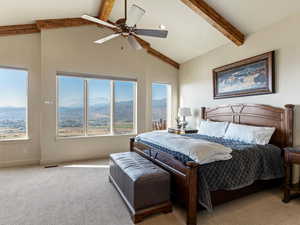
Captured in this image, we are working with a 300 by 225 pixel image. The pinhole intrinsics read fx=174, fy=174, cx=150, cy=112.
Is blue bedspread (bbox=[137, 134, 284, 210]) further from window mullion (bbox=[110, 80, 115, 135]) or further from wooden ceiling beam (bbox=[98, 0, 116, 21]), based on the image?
wooden ceiling beam (bbox=[98, 0, 116, 21])

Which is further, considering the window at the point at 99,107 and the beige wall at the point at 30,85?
the window at the point at 99,107

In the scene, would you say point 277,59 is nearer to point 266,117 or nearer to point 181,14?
point 266,117

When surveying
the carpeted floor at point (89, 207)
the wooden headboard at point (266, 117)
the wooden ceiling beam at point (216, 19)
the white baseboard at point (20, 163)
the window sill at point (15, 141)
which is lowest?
the carpeted floor at point (89, 207)

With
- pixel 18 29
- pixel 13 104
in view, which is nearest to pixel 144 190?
pixel 13 104

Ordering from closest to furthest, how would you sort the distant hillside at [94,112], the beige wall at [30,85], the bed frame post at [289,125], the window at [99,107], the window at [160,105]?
the bed frame post at [289,125] < the beige wall at [30,85] < the distant hillside at [94,112] < the window at [99,107] < the window at [160,105]

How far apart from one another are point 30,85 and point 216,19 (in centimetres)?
452

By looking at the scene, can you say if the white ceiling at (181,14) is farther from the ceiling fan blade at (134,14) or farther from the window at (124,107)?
the window at (124,107)

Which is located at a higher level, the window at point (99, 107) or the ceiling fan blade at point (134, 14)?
the ceiling fan blade at point (134, 14)

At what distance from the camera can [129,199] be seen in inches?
85.4

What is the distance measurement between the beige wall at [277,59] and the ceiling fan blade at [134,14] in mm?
2575

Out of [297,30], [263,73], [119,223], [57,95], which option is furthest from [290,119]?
[57,95]

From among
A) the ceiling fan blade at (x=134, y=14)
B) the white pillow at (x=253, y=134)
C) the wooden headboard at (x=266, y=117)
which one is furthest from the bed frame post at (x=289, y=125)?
the ceiling fan blade at (x=134, y=14)

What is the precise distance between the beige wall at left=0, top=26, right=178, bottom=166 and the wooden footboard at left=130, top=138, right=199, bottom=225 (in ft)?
8.64

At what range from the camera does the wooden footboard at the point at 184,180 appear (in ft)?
6.37
